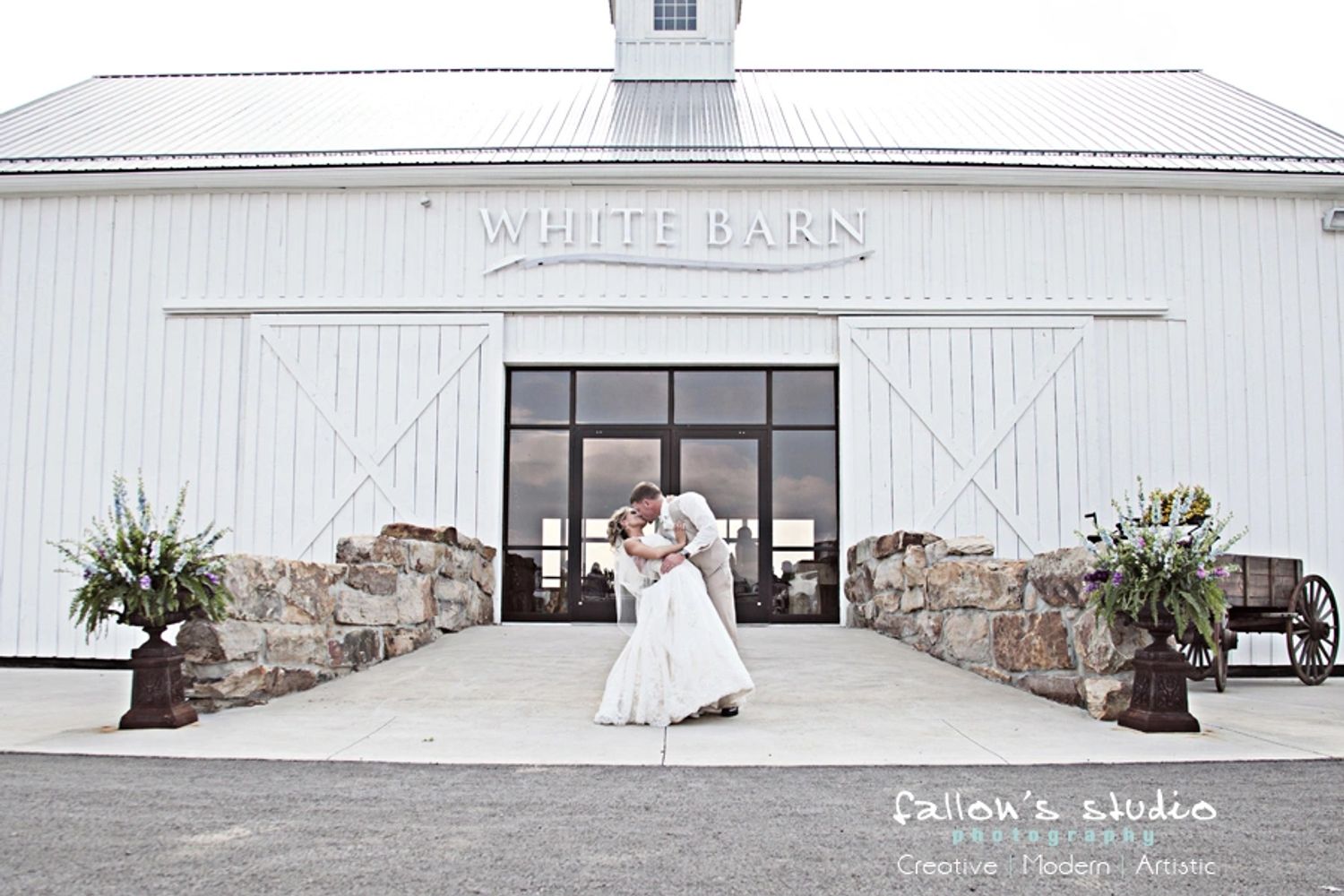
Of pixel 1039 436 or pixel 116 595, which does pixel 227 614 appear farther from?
pixel 1039 436

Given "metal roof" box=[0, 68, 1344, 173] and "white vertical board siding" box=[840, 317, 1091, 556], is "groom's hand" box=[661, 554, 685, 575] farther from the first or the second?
"metal roof" box=[0, 68, 1344, 173]

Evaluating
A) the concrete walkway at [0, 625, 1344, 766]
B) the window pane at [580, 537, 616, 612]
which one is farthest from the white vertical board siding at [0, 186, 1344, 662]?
the concrete walkway at [0, 625, 1344, 766]

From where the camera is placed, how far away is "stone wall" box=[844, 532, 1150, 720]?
7758 mm

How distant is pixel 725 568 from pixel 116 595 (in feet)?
12.8

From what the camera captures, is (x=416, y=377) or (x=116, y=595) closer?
(x=116, y=595)

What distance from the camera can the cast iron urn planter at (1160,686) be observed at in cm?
713

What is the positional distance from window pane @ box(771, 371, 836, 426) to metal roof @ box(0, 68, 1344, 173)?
8.44 ft

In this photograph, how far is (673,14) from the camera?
19.7 m

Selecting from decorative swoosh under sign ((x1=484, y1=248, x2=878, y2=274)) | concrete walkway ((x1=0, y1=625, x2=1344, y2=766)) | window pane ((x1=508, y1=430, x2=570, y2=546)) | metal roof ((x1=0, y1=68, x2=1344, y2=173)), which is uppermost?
metal roof ((x1=0, y1=68, x2=1344, y2=173))

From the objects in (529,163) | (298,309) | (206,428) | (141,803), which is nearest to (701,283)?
(529,163)

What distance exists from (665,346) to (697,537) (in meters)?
6.42

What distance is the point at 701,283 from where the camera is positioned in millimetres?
13891

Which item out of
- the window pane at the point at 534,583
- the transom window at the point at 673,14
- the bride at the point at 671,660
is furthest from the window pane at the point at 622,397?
the transom window at the point at 673,14

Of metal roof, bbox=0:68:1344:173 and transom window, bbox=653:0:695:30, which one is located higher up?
transom window, bbox=653:0:695:30
